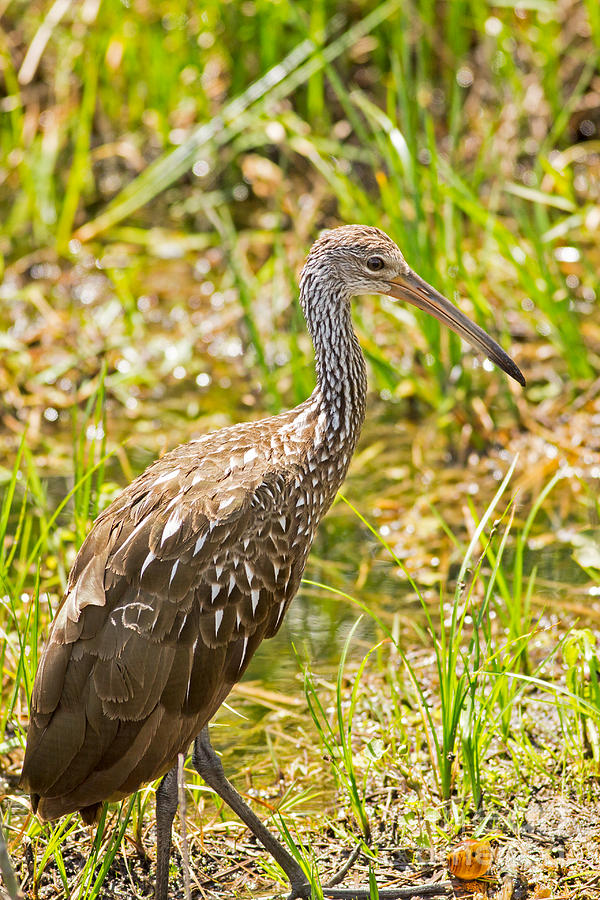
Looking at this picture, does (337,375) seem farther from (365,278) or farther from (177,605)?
(177,605)

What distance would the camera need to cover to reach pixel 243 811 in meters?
3.75

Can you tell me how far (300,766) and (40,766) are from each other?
116cm

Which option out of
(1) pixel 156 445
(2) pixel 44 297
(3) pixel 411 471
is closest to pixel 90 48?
(2) pixel 44 297

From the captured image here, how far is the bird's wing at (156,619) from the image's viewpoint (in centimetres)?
340

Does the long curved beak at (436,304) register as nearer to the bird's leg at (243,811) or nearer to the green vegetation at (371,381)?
the green vegetation at (371,381)

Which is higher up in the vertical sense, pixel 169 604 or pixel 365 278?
pixel 365 278

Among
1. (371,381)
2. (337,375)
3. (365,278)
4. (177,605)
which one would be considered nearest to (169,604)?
(177,605)

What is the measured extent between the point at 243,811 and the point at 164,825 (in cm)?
26

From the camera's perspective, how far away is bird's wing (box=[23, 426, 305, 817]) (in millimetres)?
3400

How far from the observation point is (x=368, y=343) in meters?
5.97

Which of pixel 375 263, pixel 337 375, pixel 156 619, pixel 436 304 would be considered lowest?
pixel 156 619

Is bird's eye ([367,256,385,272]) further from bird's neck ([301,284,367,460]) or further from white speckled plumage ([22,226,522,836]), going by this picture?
white speckled plumage ([22,226,522,836])

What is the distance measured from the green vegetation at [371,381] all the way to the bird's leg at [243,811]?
84 millimetres

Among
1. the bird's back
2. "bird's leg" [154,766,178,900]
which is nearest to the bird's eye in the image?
the bird's back
